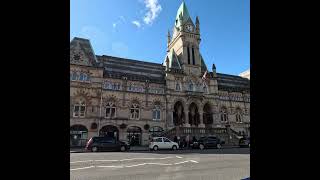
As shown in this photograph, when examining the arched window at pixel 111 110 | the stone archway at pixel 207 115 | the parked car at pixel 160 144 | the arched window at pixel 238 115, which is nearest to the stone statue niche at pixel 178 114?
the stone archway at pixel 207 115

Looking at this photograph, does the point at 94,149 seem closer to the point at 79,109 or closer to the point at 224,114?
the point at 79,109

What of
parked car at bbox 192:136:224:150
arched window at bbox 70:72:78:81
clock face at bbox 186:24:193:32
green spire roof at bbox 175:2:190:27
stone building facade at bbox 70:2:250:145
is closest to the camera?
parked car at bbox 192:136:224:150

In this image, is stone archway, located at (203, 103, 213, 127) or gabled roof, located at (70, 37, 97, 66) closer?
gabled roof, located at (70, 37, 97, 66)

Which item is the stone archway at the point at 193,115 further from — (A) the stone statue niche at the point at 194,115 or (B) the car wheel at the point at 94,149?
(B) the car wheel at the point at 94,149

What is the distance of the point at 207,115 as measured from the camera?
45969 mm

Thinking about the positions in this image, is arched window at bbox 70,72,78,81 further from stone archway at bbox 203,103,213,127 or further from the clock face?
the clock face

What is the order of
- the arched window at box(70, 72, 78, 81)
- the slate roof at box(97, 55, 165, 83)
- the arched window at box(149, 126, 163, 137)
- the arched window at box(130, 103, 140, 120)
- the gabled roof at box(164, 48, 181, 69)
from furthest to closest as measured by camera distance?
the gabled roof at box(164, 48, 181, 69) → the slate roof at box(97, 55, 165, 83) → the arched window at box(149, 126, 163, 137) → the arched window at box(130, 103, 140, 120) → the arched window at box(70, 72, 78, 81)

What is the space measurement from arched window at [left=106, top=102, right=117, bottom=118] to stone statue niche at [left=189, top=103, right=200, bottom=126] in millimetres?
13981

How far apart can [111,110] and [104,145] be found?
10891 mm

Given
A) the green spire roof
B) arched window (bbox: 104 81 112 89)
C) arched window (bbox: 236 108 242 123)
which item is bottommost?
arched window (bbox: 236 108 242 123)

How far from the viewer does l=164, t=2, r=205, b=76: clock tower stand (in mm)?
46125

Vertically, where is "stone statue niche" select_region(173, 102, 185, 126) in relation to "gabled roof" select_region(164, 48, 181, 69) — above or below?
below

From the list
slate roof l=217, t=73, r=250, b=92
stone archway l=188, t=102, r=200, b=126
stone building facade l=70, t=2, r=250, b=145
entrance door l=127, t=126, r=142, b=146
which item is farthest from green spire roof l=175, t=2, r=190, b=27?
entrance door l=127, t=126, r=142, b=146
